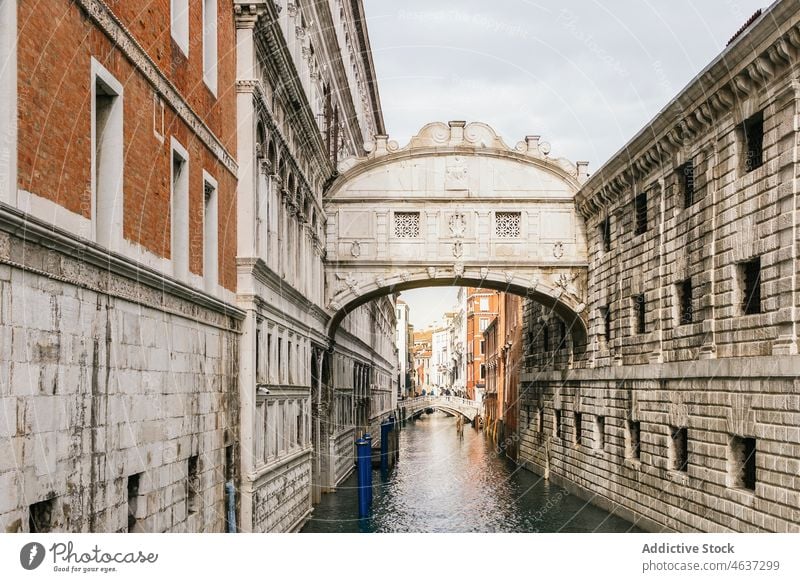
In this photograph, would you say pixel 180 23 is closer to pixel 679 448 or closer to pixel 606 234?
pixel 679 448

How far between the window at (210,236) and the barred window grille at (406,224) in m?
11.5

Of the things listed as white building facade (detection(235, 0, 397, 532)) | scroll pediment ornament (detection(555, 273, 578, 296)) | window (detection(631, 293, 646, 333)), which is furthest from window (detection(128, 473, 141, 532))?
scroll pediment ornament (detection(555, 273, 578, 296))

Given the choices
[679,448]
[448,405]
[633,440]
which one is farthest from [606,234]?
[448,405]

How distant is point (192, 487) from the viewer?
11.4 metres

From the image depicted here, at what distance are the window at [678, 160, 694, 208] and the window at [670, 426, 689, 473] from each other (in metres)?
4.13

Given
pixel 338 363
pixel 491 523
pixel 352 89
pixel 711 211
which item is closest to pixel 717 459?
pixel 711 211

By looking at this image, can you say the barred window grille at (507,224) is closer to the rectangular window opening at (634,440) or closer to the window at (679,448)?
the rectangular window opening at (634,440)

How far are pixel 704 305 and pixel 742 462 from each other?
2.74 metres

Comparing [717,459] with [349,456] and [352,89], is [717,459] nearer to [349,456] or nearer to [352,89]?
[349,456]

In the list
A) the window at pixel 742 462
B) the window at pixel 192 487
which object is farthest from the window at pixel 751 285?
the window at pixel 192 487

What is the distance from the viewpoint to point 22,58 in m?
6.43

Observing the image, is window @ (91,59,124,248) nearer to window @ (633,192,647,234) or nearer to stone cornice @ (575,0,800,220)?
stone cornice @ (575,0,800,220)

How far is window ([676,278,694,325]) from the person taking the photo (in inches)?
674

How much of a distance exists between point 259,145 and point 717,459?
884 centimetres
